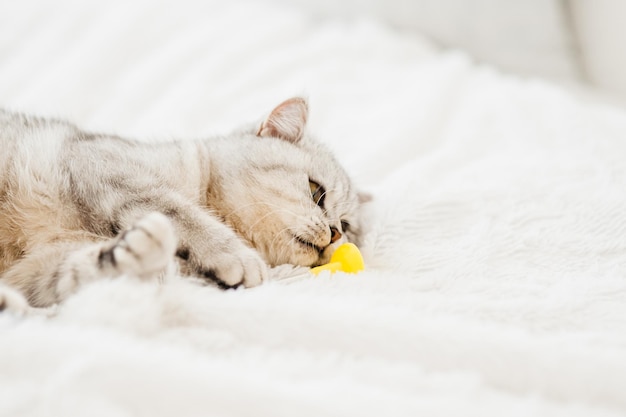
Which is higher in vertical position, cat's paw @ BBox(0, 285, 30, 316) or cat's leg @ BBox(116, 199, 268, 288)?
cat's leg @ BBox(116, 199, 268, 288)

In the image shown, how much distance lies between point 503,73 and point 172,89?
1.45 metres

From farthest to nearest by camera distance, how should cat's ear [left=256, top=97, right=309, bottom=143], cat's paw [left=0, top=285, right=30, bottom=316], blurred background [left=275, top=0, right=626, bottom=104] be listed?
1. blurred background [left=275, top=0, right=626, bottom=104]
2. cat's ear [left=256, top=97, right=309, bottom=143]
3. cat's paw [left=0, top=285, right=30, bottom=316]

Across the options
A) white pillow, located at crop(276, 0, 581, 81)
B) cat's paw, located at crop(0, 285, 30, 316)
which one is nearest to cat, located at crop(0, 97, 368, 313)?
cat's paw, located at crop(0, 285, 30, 316)

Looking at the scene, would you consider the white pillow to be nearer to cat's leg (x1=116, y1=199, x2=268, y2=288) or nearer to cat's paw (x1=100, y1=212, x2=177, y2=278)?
cat's leg (x1=116, y1=199, x2=268, y2=288)

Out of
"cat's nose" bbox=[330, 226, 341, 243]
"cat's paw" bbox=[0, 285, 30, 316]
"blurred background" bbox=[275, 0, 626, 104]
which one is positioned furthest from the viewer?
"blurred background" bbox=[275, 0, 626, 104]

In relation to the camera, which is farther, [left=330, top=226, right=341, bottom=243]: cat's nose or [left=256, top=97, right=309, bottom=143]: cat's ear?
[left=256, top=97, right=309, bottom=143]: cat's ear

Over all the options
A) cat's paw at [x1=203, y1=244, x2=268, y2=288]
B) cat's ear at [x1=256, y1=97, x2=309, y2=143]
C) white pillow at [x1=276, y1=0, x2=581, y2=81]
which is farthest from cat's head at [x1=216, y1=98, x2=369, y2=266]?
white pillow at [x1=276, y1=0, x2=581, y2=81]

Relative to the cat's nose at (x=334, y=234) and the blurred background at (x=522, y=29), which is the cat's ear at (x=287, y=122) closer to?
the cat's nose at (x=334, y=234)

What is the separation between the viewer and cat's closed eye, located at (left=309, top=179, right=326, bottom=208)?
1.29 metres

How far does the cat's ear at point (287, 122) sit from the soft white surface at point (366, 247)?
28 cm

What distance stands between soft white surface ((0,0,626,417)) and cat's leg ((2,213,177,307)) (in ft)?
0.16

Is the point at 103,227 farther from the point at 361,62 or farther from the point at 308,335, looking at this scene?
the point at 361,62

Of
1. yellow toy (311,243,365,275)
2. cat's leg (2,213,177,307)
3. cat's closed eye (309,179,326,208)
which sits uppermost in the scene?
cat's closed eye (309,179,326,208)

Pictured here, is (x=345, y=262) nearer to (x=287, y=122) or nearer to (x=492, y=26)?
(x=287, y=122)
